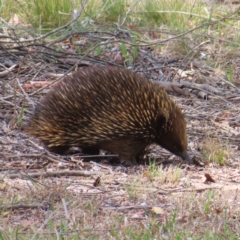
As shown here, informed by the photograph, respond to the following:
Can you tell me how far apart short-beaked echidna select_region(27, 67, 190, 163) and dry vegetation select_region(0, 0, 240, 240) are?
8.0 inches

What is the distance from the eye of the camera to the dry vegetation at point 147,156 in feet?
11.9

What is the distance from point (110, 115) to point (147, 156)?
0.69 metres

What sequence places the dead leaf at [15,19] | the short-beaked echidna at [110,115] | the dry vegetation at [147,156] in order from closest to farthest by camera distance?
the dry vegetation at [147,156], the short-beaked echidna at [110,115], the dead leaf at [15,19]

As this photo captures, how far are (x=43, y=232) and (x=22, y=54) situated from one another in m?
4.57

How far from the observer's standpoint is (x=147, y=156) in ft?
19.6

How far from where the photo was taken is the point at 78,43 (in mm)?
8312

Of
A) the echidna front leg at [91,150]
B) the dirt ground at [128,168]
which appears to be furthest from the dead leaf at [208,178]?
the echidna front leg at [91,150]

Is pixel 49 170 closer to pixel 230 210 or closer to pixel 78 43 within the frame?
pixel 230 210

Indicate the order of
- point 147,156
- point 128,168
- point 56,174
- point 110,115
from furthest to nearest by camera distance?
point 147,156, point 110,115, point 128,168, point 56,174

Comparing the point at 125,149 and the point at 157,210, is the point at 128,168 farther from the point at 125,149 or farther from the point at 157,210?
the point at 157,210

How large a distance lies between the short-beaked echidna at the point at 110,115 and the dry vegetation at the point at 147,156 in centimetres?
20

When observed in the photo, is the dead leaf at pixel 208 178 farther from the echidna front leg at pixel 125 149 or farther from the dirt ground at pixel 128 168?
the echidna front leg at pixel 125 149

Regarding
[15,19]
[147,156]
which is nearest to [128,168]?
[147,156]

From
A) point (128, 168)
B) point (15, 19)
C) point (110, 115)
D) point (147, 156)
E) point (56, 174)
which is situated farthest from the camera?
point (15, 19)
